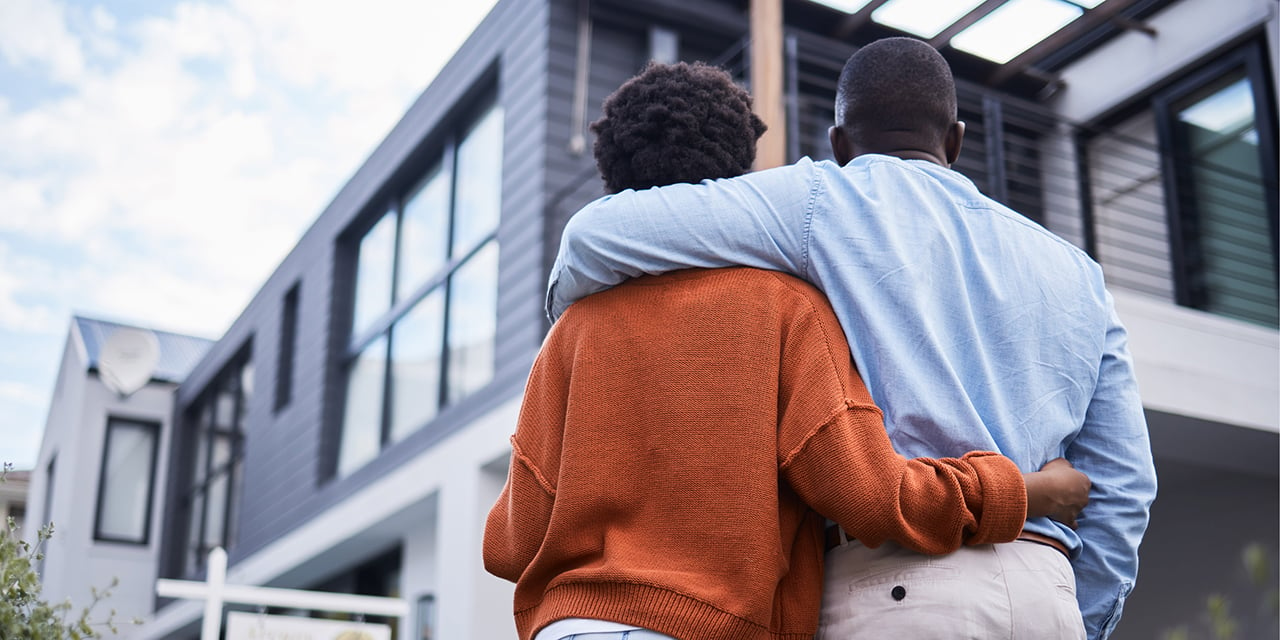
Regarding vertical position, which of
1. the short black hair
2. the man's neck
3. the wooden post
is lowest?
the man's neck

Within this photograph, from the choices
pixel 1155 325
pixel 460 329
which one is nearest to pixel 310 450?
pixel 460 329

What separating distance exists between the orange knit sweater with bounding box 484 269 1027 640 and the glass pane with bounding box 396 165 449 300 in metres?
7.29

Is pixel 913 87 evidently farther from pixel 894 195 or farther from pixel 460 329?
pixel 460 329

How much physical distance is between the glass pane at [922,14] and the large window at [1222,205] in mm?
1356

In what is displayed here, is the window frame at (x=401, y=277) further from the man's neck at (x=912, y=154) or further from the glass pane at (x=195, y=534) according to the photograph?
the man's neck at (x=912, y=154)

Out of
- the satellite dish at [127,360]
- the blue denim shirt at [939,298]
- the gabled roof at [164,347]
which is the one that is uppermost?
the gabled roof at [164,347]

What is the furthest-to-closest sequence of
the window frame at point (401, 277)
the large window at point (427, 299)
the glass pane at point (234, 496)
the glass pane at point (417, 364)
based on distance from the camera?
1. the glass pane at point (234, 496)
2. the glass pane at point (417, 364)
3. the window frame at point (401, 277)
4. the large window at point (427, 299)

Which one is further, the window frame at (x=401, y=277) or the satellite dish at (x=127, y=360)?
the satellite dish at (x=127, y=360)

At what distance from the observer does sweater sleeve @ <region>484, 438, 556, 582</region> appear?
1.44 m

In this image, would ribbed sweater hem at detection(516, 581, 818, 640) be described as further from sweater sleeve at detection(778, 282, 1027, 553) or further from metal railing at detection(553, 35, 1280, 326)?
metal railing at detection(553, 35, 1280, 326)

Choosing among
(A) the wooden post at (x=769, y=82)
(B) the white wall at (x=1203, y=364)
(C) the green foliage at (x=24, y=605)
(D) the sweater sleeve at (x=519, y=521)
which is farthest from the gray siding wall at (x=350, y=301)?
(D) the sweater sleeve at (x=519, y=521)

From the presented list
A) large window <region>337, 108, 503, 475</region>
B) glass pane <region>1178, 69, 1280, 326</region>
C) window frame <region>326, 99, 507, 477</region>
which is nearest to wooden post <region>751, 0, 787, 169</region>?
window frame <region>326, 99, 507, 477</region>

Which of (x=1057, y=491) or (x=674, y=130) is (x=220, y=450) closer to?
(x=674, y=130)

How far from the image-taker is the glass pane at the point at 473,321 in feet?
25.7
